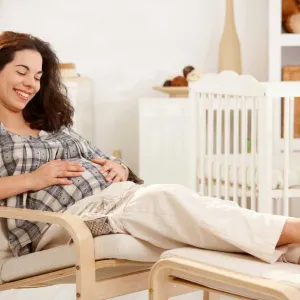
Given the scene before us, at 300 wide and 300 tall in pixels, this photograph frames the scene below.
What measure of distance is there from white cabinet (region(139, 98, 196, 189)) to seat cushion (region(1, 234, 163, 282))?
179cm

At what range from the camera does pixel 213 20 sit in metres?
4.17

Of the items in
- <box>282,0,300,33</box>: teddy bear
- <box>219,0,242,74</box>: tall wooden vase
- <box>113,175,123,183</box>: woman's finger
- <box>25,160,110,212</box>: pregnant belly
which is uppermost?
<box>282,0,300,33</box>: teddy bear

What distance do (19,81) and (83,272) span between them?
66 centimetres

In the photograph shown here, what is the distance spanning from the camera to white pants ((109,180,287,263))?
1.74 meters

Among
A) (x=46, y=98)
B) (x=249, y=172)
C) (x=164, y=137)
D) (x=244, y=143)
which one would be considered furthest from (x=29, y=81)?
(x=164, y=137)

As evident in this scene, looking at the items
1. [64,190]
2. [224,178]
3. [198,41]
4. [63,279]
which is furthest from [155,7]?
[63,279]

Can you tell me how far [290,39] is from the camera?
3883mm

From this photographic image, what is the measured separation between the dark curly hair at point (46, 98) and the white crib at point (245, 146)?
25.9 inches

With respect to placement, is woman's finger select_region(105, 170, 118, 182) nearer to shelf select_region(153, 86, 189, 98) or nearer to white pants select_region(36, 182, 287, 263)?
white pants select_region(36, 182, 287, 263)

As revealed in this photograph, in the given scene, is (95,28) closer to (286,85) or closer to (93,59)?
(93,59)

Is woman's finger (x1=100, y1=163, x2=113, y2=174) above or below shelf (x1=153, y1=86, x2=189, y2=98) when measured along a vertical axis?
below

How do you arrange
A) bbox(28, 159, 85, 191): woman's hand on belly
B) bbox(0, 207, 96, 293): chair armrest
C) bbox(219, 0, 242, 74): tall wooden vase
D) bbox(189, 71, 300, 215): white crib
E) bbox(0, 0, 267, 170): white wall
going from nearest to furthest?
bbox(0, 207, 96, 293): chair armrest, bbox(28, 159, 85, 191): woman's hand on belly, bbox(189, 71, 300, 215): white crib, bbox(219, 0, 242, 74): tall wooden vase, bbox(0, 0, 267, 170): white wall

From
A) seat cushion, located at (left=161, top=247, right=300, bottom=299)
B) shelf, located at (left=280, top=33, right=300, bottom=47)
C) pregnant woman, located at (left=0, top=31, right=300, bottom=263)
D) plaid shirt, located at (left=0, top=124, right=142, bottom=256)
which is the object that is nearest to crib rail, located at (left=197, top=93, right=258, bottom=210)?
pregnant woman, located at (left=0, top=31, right=300, bottom=263)

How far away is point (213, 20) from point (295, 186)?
4.91 ft
